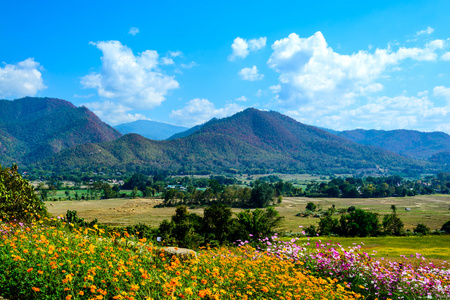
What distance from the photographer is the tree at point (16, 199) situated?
11.2 m

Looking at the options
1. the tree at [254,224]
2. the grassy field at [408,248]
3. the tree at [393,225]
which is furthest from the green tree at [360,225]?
the tree at [254,224]

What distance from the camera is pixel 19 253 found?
16.4 feet

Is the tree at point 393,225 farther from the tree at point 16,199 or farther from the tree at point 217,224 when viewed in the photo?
the tree at point 16,199

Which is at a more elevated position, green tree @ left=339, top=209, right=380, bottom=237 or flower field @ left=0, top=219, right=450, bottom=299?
flower field @ left=0, top=219, right=450, bottom=299

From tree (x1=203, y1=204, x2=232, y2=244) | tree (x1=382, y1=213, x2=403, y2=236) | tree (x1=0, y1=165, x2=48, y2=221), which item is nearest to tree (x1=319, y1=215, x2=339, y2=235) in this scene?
tree (x1=382, y1=213, x2=403, y2=236)

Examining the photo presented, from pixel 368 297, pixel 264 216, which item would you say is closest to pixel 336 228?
pixel 264 216

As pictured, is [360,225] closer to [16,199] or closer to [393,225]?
[393,225]

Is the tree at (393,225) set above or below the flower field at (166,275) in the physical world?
below

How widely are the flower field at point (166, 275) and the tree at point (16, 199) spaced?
209 inches

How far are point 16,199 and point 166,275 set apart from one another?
11115mm

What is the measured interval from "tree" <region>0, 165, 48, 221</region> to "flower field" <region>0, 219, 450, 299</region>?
5.31 metres

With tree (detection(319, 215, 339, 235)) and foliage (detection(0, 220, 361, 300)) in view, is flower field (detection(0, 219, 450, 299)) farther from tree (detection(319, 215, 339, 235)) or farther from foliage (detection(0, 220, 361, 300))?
tree (detection(319, 215, 339, 235))

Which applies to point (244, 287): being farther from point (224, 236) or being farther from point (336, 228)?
point (336, 228)

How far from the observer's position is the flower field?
4.08 metres
